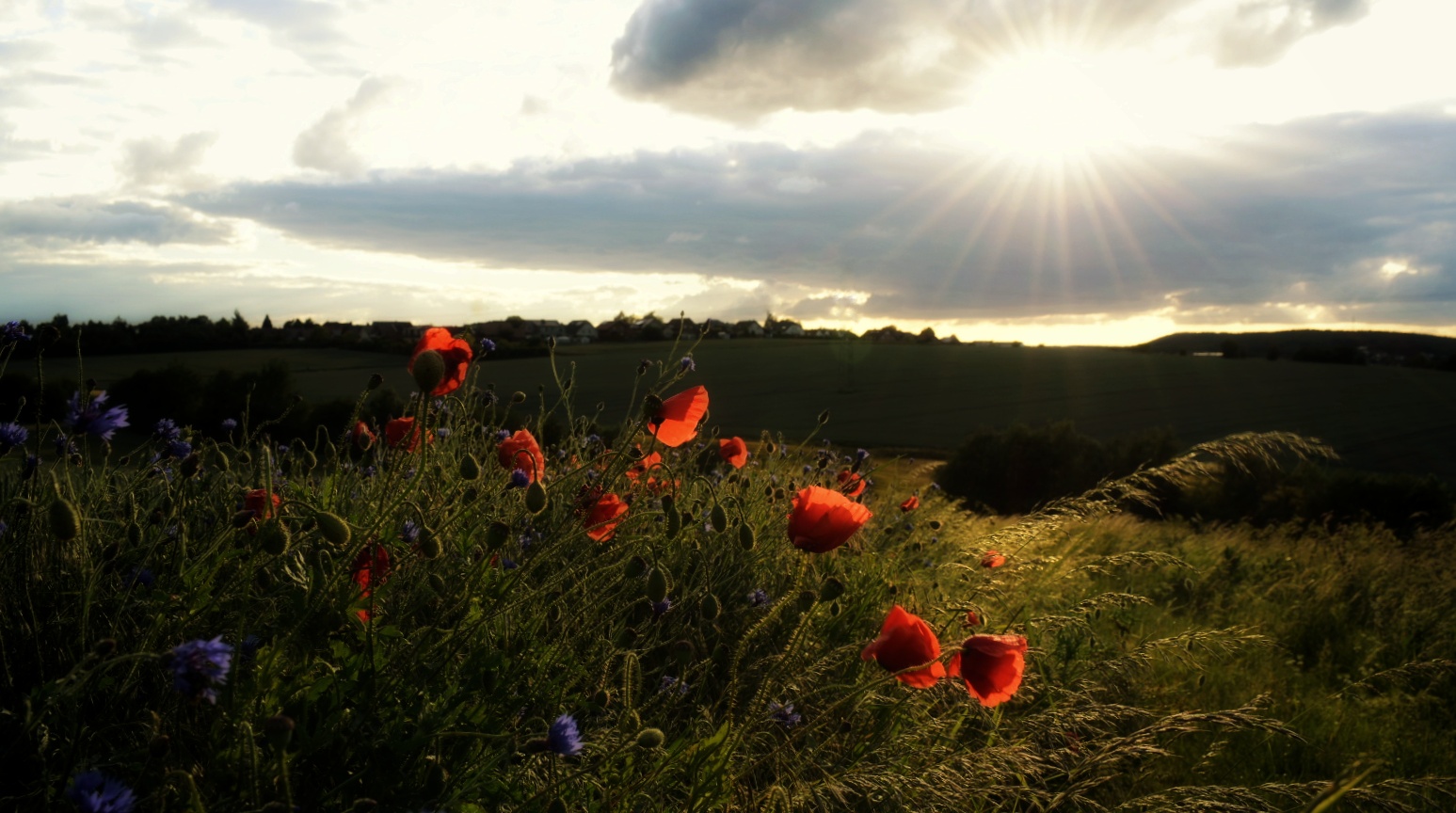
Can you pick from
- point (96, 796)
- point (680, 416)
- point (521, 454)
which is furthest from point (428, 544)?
point (521, 454)

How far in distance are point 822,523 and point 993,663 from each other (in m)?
0.43

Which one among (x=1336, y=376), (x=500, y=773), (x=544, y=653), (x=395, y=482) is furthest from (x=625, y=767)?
(x=1336, y=376)

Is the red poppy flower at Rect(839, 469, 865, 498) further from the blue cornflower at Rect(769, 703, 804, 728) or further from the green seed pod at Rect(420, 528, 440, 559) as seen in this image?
the green seed pod at Rect(420, 528, 440, 559)

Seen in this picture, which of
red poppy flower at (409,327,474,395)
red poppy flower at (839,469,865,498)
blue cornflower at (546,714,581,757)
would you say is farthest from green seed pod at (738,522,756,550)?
red poppy flower at (839,469,865,498)

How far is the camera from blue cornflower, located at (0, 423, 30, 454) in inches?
65.0

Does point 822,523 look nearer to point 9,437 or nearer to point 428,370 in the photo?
point 428,370

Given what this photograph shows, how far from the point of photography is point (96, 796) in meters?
0.91

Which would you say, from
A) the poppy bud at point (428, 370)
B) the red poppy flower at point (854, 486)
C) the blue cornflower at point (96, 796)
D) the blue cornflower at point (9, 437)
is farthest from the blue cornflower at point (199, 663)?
the red poppy flower at point (854, 486)

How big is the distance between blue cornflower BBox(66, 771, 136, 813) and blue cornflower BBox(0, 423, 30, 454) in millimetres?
996

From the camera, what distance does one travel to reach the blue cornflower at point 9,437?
1.65m

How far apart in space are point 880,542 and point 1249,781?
1608mm

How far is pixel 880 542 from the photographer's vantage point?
403 cm

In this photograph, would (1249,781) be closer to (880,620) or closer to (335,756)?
(880,620)

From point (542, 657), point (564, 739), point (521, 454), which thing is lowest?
point (542, 657)
